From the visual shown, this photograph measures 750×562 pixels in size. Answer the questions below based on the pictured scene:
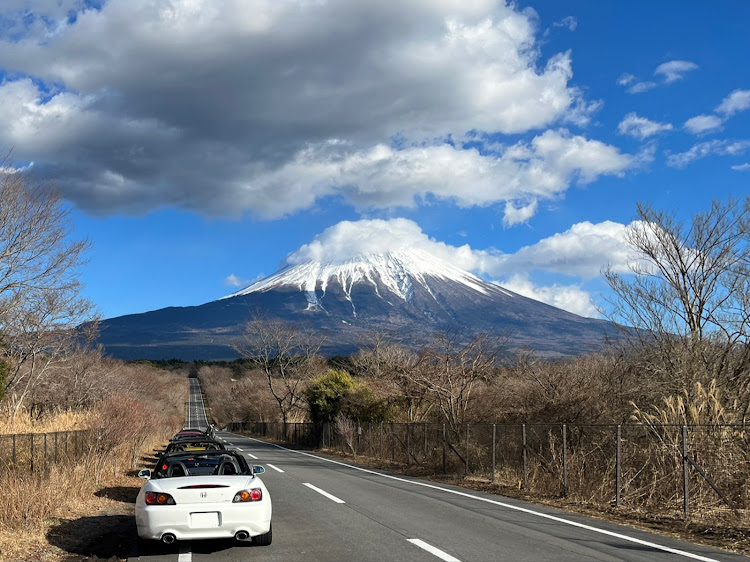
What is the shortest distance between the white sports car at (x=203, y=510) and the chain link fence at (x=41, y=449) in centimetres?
800

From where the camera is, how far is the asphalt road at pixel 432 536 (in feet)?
25.9

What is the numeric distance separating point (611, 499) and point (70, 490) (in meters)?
10.7

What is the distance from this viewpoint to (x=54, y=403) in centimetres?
3212

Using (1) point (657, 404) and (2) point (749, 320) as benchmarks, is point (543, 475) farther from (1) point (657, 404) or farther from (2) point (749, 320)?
(2) point (749, 320)

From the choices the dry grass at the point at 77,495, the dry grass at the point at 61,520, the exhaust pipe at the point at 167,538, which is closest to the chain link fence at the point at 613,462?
the exhaust pipe at the point at 167,538

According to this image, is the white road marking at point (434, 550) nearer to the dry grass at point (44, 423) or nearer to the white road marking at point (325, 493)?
the white road marking at point (325, 493)

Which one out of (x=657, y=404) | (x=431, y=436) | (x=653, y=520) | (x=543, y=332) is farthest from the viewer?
(x=543, y=332)

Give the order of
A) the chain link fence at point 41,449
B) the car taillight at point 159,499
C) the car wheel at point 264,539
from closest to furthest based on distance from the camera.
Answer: the car taillight at point 159,499 < the car wheel at point 264,539 < the chain link fence at point 41,449

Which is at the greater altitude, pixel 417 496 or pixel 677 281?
pixel 677 281

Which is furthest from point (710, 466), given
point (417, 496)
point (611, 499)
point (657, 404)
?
point (417, 496)

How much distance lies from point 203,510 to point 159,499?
57cm

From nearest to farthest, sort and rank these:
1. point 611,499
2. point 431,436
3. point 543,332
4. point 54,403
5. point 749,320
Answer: point 611,499
point 749,320
point 431,436
point 54,403
point 543,332

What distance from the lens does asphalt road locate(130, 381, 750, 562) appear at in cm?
789

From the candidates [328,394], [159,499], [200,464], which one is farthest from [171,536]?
[328,394]
